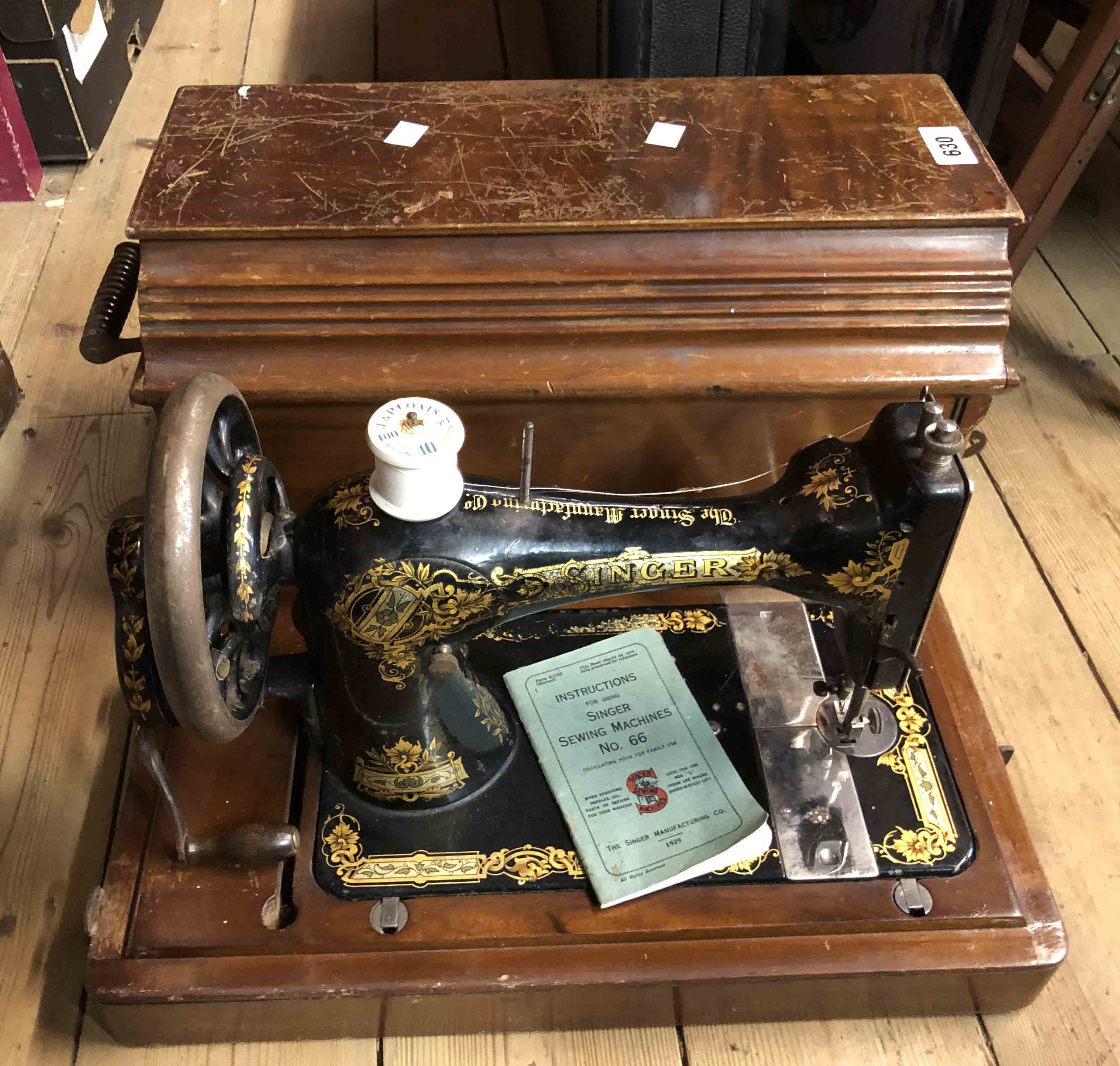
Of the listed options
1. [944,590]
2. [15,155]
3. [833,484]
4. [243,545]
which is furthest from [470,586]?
[15,155]

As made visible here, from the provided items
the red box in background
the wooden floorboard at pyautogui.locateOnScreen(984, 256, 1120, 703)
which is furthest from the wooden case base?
the red box in background

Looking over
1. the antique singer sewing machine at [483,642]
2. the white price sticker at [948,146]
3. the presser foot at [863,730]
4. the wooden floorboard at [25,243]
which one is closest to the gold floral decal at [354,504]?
the antique singer sewing machine at [483,642]

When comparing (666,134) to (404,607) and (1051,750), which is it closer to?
(404,607)

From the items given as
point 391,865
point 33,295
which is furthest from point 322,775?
point 33,295

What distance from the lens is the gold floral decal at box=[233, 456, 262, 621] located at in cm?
72

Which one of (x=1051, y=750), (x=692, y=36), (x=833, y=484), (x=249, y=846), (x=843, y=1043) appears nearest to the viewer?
(x=833, y=484)

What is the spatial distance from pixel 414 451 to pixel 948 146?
76 cm

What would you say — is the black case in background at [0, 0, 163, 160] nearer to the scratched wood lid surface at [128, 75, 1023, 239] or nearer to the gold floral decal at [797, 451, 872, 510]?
the scratched wood lid surface at [128, 75, 1023, 239]

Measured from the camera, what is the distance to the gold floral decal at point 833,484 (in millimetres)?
791

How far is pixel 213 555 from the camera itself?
762 mm

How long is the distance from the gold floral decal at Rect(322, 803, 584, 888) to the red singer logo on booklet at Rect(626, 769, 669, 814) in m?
0.08

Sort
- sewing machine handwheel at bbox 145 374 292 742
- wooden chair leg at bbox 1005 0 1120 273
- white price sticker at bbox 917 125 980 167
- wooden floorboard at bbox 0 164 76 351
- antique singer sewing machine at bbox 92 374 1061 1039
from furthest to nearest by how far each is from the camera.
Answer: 1. wooden floorboard at bbox 0 164 76 351
2. wooden chair leg at bbox 1005 0 1120 273
3. white price sticker at bbox 917 125 980 167
4. antique singer sewing machine at bbox 92 374 1061 1039
5. sewing machine handwheel at bbox 145 374 292 742

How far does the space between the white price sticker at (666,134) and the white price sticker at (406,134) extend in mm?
243

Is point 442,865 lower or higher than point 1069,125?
lower
